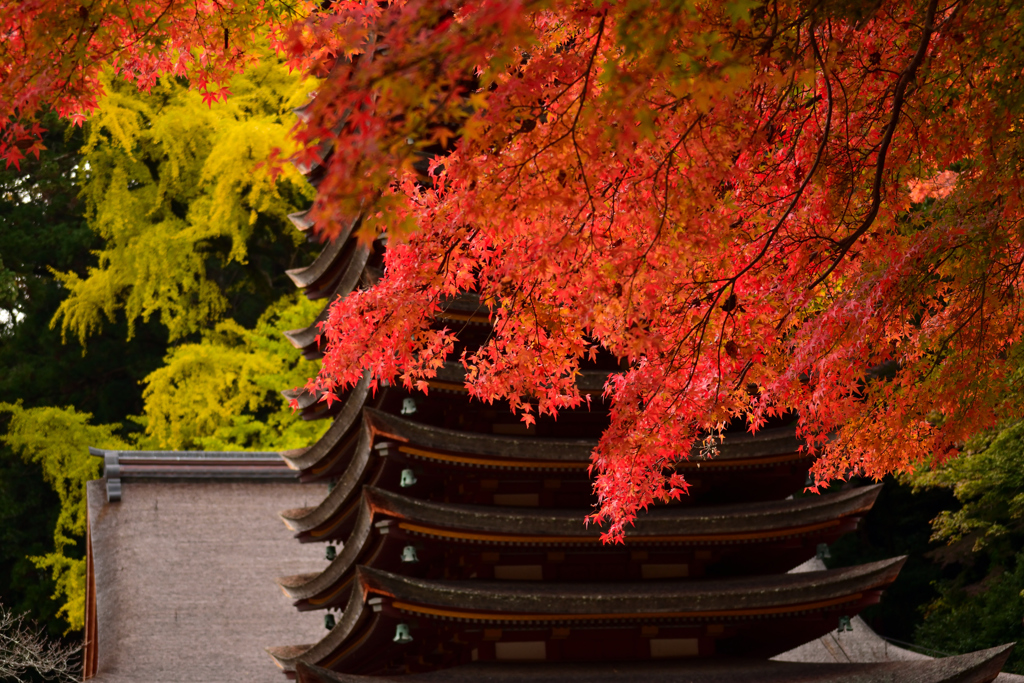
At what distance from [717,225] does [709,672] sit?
22.5ft

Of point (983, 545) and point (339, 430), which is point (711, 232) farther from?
point (983, 545)

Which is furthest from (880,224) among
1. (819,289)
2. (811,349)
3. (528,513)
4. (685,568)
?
(685,568)

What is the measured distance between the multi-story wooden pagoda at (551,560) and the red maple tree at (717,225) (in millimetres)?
4456

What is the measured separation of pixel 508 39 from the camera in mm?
3303

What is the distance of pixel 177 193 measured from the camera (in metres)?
22.3

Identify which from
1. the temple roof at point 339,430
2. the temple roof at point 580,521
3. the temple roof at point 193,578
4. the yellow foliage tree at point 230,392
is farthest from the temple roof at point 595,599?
the yellow foliage tree at point 230,392

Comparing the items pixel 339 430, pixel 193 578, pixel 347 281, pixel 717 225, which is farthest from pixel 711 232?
pixel 193 578

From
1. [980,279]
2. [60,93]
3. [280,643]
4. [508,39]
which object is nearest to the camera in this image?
[508,39]

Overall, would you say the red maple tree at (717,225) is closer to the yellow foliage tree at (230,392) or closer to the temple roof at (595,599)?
the temple roof at (595,599)

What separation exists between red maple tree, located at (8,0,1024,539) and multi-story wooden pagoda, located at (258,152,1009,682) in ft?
14.6

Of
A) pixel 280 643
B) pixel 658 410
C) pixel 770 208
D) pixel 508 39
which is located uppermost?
pixel 770 208

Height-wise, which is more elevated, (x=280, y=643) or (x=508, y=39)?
(x=508, y=39)

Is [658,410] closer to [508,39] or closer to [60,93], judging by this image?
[508,39]

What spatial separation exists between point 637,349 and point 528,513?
6.56 meters
